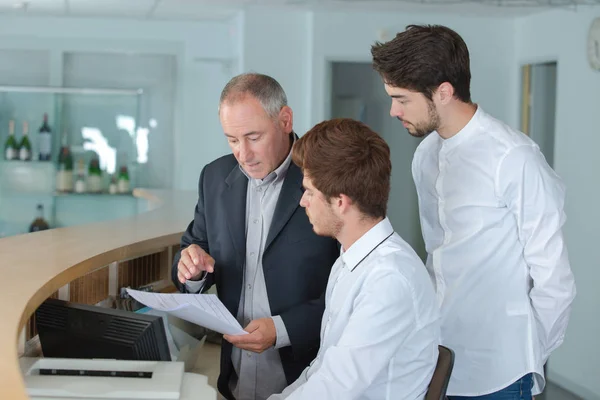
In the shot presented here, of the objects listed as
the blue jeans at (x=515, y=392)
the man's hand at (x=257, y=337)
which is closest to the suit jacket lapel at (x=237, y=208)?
the man's hand at (x=257, y=337)

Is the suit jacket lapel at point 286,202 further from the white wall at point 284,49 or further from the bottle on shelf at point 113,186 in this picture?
the bottle on shelf at point 113,186

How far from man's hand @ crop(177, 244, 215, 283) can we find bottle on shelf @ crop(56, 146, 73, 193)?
542cm

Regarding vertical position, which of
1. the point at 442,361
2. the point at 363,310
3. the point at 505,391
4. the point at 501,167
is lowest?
the point at 505,391

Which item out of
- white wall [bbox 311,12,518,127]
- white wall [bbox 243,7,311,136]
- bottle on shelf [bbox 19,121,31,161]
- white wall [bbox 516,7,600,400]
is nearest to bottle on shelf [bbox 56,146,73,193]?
bottle on shelf [bbox 19,121,31,161]

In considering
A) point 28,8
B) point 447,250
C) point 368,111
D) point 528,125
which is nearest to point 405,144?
point 368,111

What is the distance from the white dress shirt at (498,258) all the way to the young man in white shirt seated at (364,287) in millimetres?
409

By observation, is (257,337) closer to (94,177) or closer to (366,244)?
(366,244)

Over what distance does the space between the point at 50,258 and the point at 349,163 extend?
793mm

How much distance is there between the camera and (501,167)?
1969mm

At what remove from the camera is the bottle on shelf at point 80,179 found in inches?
281

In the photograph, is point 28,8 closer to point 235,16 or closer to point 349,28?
point 235,16

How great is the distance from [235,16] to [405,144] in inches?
70.2

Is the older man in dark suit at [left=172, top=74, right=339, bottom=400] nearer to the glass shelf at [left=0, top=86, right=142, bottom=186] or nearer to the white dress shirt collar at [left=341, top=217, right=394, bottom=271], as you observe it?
the white dress shirt collar at [left=341, top=217, right=394, bottom=271]

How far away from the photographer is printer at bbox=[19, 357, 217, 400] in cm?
142
